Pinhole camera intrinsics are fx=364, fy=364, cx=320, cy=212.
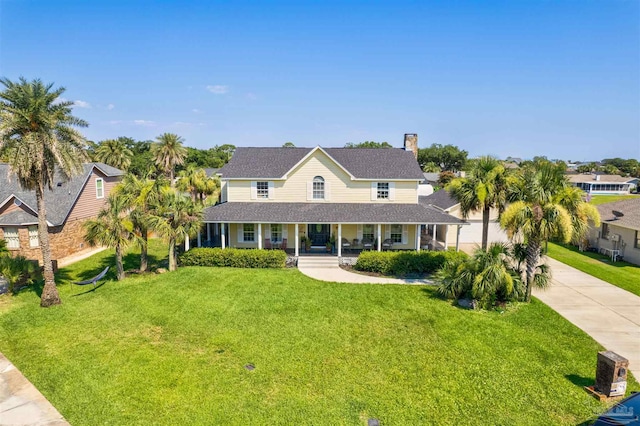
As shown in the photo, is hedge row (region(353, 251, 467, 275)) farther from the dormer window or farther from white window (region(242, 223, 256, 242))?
the dormer window

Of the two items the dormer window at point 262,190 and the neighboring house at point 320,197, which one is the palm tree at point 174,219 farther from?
the dormer window at point 262,190

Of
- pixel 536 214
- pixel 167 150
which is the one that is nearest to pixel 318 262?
pixel 536 214

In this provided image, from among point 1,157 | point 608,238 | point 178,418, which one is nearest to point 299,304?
point 178,418

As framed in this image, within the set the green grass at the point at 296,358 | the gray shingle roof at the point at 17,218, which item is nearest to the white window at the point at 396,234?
the green grass at the point at 296,358

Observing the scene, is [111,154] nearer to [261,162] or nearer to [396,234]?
[261,162]

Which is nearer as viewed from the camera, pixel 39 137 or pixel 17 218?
pixel 39 137

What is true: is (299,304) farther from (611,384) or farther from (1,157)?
(1,157)
